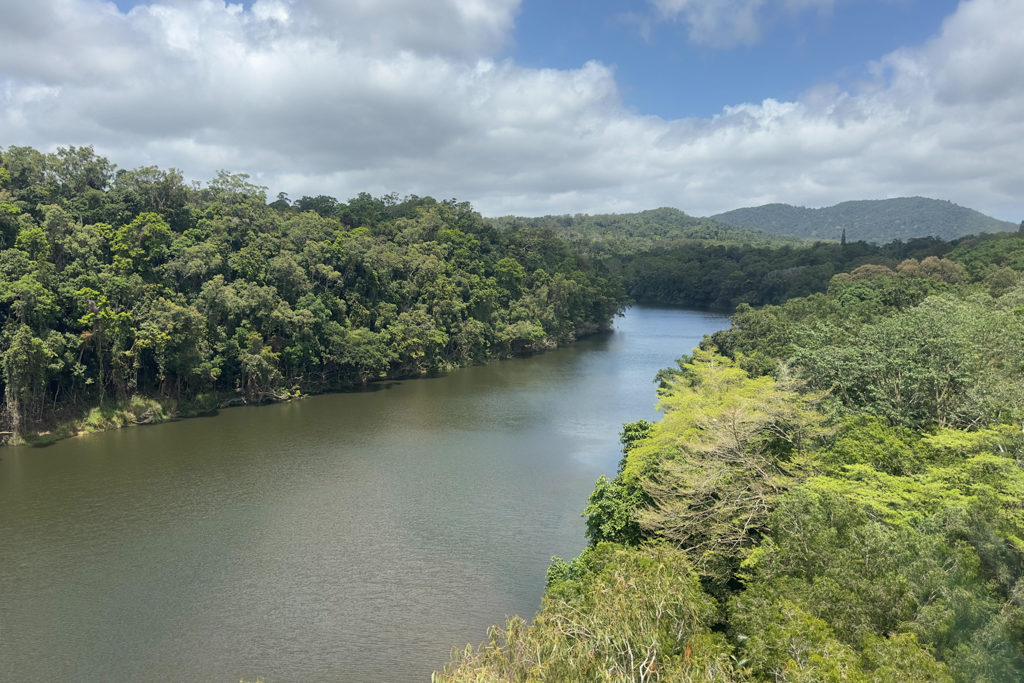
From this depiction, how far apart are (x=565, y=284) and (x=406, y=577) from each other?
48412 mm

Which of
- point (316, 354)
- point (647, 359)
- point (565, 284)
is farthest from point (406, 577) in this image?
point (565, 284)

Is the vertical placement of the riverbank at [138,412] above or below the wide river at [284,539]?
above

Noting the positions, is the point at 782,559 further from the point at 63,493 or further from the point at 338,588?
the point at 63,493

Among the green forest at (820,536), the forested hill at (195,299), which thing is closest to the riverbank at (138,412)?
the forested hill at (195,299)

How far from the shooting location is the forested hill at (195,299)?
2981 cm

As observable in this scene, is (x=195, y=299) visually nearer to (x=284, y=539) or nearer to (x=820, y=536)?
(x=284, y=539)

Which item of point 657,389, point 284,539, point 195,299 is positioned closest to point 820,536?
point 284,539

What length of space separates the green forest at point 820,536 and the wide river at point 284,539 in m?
3.30

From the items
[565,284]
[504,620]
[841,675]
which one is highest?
[565,284]

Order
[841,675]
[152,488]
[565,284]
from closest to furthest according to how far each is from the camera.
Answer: [841,675]
[152,488]
[565,284]

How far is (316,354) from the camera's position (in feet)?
134

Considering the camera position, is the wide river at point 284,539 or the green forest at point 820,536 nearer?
the green forest at point 820,536

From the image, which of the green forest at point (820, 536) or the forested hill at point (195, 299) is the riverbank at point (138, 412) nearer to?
the forested hill at point (195, 299)

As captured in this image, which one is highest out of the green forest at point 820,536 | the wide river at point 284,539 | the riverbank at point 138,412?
the green forest at point 820,536
